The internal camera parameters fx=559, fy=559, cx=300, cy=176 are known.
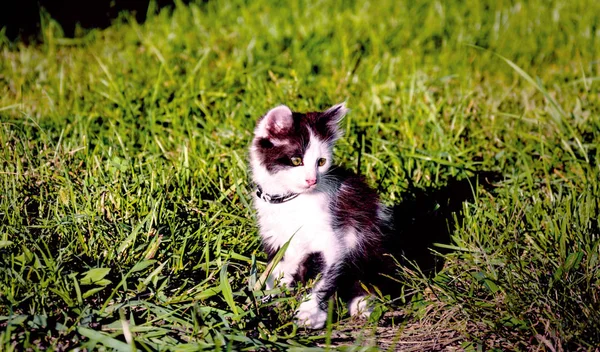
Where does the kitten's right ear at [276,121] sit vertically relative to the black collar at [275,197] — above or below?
above

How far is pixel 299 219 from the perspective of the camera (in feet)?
8.71

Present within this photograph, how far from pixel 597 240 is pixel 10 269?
2507 millimetres

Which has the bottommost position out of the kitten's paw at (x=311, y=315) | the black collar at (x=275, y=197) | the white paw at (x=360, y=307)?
the white paw at (x=360, y=307)

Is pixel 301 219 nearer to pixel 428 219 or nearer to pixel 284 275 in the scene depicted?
pixel 284 275

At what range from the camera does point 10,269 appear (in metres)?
2.21

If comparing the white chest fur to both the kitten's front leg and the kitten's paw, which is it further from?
the kitten's paw

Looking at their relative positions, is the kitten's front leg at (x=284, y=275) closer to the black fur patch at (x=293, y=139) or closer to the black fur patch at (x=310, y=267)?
the black fur patch at (x=310, y=267)

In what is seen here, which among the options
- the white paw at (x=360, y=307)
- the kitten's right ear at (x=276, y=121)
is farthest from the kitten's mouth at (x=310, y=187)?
the white paw at (x=360, y=307)

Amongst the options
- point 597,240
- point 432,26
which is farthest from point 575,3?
point 597,240

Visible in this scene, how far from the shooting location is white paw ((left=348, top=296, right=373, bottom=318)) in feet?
8.57

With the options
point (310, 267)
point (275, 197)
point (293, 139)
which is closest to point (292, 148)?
point (293, 139)

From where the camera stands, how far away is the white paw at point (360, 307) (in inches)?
103

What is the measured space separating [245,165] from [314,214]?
88 cm

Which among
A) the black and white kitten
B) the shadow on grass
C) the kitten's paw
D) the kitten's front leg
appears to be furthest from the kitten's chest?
the shadow on grass
